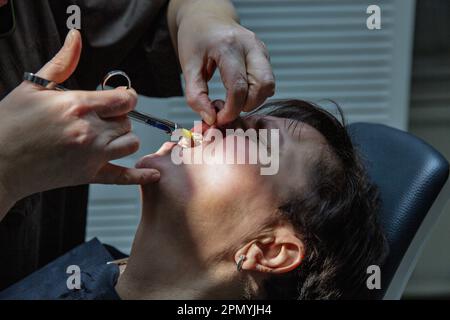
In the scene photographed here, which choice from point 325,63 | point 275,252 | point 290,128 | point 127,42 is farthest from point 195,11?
point 325,63

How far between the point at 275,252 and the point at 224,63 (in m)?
0.40

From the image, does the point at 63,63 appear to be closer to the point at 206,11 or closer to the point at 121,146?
the point at 121,146

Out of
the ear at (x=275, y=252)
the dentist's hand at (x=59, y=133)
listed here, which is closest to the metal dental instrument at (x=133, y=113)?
the dentist's hand at (x=59, y=133)

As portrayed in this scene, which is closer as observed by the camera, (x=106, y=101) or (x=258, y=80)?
(x=106, y=101)

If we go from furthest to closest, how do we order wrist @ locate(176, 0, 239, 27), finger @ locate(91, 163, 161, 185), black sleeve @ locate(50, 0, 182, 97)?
black sleeve @ locate(50, 0, 182, 97), wrist @ locate(176, 0, 239, 27), finger @ locate(91, 163, 161, 185)

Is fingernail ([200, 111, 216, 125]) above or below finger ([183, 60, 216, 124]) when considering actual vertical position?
below

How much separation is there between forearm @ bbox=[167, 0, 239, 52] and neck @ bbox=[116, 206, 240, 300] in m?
0.46

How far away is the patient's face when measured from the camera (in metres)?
1.27

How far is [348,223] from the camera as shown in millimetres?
1366

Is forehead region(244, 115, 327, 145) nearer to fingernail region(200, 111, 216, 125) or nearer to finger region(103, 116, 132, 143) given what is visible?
fingernail region(200, 111, 216, 125)

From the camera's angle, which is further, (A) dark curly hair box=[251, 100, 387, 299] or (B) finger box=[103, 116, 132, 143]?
(A) dark curly hair box=[251, 100, 387, 299]

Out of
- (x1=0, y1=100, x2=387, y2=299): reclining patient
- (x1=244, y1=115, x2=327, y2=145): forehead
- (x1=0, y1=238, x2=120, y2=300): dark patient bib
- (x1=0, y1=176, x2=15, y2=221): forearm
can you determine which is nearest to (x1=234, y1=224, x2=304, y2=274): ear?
(x1=0, y1=100, x2=387, y2=299): reclining patient

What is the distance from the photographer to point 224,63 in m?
1.24
